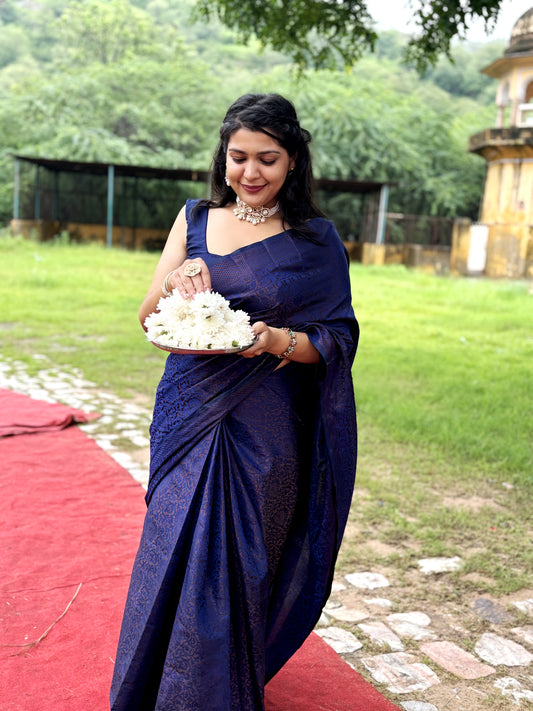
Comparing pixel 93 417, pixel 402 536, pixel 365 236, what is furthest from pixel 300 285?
pixel 365 236

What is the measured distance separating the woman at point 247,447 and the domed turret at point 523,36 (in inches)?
756

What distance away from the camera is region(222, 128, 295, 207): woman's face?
91.7 inches

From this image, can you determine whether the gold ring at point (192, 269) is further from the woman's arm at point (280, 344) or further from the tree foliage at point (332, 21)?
the tree foliage at point (332, 21)

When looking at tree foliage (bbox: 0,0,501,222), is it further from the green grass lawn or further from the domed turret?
the green grass lawn

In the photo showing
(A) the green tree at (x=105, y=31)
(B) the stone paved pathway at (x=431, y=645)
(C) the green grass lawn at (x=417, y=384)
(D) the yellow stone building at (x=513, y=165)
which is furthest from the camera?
(A) the green tree at (x=105, y=31)

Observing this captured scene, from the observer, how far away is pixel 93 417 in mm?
6188

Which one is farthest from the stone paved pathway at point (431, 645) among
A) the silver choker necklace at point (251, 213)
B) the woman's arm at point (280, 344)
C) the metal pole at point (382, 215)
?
the metal pole at point (382, 215)

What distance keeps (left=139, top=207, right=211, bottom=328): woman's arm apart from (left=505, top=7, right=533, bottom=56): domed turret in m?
19.3

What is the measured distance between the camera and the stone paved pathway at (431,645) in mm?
2865

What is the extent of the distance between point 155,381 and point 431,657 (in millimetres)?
4897

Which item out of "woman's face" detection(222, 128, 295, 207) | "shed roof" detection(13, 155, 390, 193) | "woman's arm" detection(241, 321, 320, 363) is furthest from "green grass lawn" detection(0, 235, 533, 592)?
"shed roof" detection(13, 155, 390, 193)

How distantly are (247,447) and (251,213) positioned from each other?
0.77 metres

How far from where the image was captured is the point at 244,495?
2289 mm

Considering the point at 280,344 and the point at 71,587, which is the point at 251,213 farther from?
the point at 71,587
